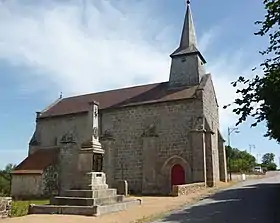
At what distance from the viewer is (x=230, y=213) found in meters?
13.4

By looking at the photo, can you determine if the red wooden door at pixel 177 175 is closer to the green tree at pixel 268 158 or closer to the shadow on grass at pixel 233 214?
the shadow on grass at pixel 233 214

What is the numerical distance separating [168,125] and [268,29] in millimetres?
18708

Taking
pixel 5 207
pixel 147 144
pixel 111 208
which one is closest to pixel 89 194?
pixel 111 208

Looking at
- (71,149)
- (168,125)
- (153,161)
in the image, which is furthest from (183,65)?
(71,149)

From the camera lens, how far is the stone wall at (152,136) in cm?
2892

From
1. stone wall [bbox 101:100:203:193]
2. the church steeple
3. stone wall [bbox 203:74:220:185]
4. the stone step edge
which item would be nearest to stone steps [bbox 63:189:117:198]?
the stone step edge

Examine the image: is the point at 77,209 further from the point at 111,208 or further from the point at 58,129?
the point at 58,129

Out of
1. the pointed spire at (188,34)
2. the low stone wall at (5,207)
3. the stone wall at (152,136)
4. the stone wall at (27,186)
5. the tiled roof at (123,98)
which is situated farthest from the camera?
the pointed spire at (188,34)

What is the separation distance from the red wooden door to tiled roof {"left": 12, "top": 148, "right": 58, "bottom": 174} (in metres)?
12.6

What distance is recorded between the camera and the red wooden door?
28562 millimetres

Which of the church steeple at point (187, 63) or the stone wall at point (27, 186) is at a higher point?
the church steeple at point (187, 63)

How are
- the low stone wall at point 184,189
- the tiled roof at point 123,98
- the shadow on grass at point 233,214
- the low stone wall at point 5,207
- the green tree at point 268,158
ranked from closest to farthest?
1. the shadow on grass at point 233,214
2. the low stone wall at point 5,207
3. the low stone wall at point 184,189
4. the tiled roof at point 123,98
5. the green tree at point 268,158

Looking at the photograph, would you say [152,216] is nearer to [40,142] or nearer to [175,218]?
[175,218]

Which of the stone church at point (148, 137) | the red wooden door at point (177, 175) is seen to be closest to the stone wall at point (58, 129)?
the stone church at point (148, 137)
